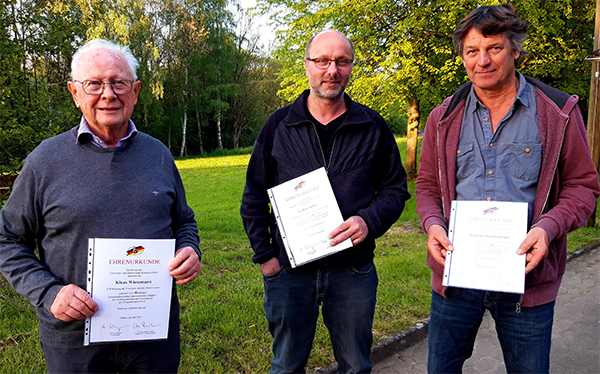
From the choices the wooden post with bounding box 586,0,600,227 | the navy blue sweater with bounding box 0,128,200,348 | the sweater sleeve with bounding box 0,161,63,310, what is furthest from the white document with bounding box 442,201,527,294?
the wooden post with bounding box 586,0,600,227

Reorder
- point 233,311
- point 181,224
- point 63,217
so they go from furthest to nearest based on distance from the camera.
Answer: point 233,311 < point 181,224 < point 63,217

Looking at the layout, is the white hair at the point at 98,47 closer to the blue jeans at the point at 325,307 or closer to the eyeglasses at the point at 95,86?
the eyeglasses at the point at 95,86

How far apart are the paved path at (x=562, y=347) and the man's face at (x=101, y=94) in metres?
3.09

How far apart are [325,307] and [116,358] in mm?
1209

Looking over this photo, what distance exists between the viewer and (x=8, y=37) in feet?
15.9

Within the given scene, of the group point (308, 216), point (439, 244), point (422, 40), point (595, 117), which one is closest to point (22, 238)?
point (308, 216)

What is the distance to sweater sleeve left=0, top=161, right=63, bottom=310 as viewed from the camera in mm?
1969

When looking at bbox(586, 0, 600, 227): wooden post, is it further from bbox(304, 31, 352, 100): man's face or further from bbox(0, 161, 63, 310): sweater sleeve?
bbox(0, 161, 63, 310): sweater sleeve

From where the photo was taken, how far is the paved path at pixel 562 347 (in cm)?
390

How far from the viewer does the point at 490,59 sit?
219cm

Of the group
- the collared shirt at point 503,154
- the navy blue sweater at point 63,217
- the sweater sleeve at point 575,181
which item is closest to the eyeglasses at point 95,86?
the navy blue sweater at point 63,217

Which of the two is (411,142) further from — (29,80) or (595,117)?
(29,80)

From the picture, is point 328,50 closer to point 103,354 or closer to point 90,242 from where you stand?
point 90,242

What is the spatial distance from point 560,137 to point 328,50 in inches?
52.6
